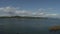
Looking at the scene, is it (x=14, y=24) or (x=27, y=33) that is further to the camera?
(x=14, y=24)

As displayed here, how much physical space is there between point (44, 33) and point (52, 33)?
214 cm

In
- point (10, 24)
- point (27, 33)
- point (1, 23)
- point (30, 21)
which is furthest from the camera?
point (30, 21)

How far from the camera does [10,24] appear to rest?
22234mm

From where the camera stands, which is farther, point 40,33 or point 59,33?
point 40,33

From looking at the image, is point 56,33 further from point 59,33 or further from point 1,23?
point 1,23

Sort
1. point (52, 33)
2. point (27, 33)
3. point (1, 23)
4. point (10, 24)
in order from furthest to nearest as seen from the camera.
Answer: point (1, 23) → point (10, 24) → point (27, 33) → point (52, 33)

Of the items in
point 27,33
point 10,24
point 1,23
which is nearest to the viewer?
point 27,33

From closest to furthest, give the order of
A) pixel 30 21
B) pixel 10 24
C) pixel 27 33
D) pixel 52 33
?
pixel 52 33
pixel 27 33
pixel 10 24
pixel 30 21

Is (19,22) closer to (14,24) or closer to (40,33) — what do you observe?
(14,24)

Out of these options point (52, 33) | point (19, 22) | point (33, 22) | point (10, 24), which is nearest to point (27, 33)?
point (52, 33)

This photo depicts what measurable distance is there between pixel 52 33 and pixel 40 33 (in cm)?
253

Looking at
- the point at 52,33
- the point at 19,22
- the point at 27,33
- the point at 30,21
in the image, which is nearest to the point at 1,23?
the point at 19,22

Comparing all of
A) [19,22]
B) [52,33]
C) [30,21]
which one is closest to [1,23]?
[19,22]

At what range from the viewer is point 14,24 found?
893 inches
